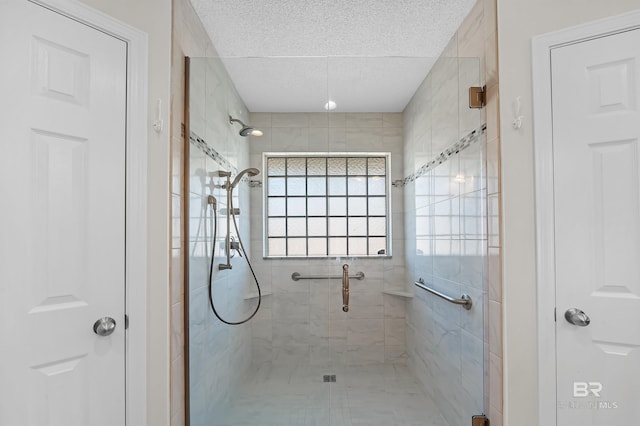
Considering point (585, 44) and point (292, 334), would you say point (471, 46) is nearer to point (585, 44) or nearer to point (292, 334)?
point (585, 44)

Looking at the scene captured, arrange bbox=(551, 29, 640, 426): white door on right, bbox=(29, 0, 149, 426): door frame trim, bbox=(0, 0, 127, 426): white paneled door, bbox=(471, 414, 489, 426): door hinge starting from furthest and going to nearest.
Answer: bbox=(471, 414, 489, 426): door hinge → bbox=(29, 0, 149, 426): door frame trim → bbox=(551, 29, 640, 426): white door on right → bbox=(0, 0, 127, 426): white paneled door

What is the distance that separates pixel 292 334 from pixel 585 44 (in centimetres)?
192

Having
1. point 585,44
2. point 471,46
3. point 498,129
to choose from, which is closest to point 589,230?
point 498,129

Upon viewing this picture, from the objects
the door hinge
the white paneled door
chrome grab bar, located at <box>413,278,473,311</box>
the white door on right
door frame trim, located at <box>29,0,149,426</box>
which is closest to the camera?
the white paneled door

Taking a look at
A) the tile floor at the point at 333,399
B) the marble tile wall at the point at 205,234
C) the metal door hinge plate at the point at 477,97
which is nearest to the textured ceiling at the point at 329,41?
the marble tile wall at the point at 205,234

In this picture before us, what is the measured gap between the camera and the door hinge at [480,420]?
177cm

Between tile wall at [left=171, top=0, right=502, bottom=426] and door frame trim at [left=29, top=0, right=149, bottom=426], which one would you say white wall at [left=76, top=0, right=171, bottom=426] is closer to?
door frame trim at [left=29, top=0, right=149, bottom=426]

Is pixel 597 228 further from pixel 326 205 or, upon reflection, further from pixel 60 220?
pixel 60 220

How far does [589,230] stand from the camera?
150 centimetres

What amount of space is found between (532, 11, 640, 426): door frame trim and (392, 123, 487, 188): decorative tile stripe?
0.35m

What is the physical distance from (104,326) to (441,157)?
6.00 ft

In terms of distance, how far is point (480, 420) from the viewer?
1.79 meters

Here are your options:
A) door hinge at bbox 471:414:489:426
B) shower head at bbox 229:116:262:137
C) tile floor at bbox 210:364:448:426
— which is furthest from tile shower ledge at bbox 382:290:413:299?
shower head at bbox 229:116:262:137

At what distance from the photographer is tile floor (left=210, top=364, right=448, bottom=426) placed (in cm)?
186
